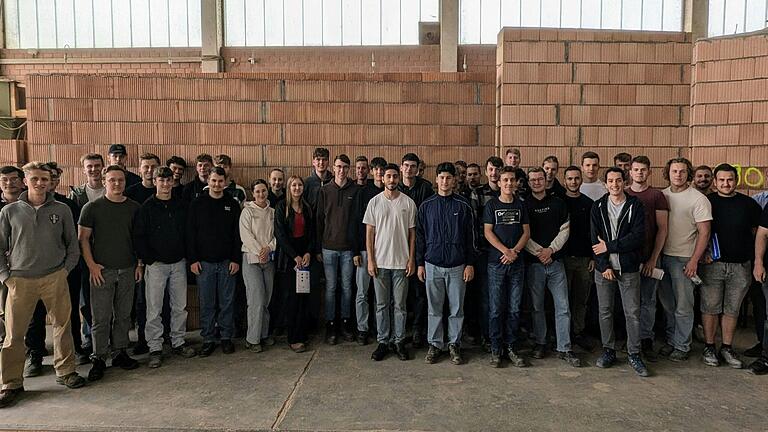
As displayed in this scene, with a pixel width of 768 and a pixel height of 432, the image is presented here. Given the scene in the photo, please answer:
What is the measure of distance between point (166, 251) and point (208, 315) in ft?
2.37

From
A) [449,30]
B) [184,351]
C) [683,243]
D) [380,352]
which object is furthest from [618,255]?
[449,30]

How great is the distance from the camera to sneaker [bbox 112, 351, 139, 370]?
14.5 ft

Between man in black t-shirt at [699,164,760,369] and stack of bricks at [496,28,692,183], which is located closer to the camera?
man in black t-shirt at [699,164,760,369]

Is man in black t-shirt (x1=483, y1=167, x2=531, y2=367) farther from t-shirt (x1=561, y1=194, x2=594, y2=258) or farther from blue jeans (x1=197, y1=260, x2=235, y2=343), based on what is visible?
blue jeans (x1=197, y1=260, x2=235, y2=343)

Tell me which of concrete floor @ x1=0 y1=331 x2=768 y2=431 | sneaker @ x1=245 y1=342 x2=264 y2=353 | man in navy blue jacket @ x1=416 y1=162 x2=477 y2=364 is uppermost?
man in navy blue jacket @ x1=416 y1=162 x2=477 y2=364

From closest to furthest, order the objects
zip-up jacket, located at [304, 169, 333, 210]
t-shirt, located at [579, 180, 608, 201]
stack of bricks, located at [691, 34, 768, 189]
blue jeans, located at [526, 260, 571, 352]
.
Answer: blue jeans, located at [526, 260, 571, 352] → t-shirt, located at [579, 180, 608, 201] → zip-up jacket, located at [304, 169, 333, 210] → stack of bricks, located at [691, 34, 768, 189]

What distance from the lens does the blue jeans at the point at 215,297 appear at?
4.74 meters

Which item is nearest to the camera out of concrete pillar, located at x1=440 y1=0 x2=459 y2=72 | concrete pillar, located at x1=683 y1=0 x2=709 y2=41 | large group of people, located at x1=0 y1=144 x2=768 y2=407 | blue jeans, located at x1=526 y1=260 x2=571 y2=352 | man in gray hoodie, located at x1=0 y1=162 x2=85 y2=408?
man in gray hoodie, located at x1=0 y1=162 x2=85 y2=408

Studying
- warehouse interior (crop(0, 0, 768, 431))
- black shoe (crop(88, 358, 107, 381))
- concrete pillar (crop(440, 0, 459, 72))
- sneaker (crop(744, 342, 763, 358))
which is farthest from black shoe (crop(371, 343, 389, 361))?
concrete pillar (crop(440, 0, 459, 72))

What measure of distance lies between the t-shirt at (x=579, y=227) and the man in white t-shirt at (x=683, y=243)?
2.11ft

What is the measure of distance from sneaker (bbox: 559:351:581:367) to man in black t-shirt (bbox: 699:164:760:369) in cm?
112

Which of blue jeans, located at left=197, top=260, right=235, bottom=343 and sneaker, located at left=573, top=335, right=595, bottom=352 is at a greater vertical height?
blue jeans, located at left=197, top=260, right=235, bottom=343

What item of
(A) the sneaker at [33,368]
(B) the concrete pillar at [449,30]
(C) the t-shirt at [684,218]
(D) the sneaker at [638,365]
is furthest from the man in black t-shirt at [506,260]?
(B) the concrete pillar at [449,30]

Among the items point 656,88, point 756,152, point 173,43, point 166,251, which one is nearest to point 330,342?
point 166,251
